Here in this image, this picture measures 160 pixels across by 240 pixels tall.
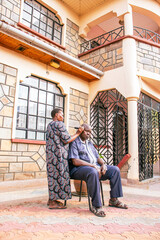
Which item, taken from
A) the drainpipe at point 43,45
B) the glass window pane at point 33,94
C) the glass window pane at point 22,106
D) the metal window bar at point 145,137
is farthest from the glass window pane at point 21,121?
→ the metal window bar at point 145,137

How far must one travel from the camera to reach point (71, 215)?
2518 mm

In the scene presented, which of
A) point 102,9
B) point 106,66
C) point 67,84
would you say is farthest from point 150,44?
point 67,84

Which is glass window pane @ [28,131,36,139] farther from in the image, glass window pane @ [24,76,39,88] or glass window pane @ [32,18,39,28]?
glass window pane @ [32,18,39,28]

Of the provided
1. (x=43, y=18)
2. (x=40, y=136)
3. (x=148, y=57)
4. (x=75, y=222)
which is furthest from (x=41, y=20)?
(x=75, y=222)

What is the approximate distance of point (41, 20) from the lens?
616 cm

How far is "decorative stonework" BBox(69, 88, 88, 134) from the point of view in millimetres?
6098

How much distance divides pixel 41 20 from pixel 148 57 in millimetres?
3638

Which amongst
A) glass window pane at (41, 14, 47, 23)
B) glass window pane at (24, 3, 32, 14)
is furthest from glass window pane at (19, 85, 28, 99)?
glass window pane at (41, 14, 47, 23)

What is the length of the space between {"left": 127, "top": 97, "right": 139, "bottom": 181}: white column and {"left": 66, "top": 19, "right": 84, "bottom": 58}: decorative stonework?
288 cm

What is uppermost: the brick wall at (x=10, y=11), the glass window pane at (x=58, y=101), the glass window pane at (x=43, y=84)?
the brick wall at (x=10, y=11)

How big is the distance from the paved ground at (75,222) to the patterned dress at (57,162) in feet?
0.87

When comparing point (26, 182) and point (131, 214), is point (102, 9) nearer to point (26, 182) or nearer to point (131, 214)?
point (26, 182)

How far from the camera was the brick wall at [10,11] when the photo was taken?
4.86 m

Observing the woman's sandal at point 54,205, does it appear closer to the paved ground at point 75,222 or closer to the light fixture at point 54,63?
the paved ground at point 75,222
